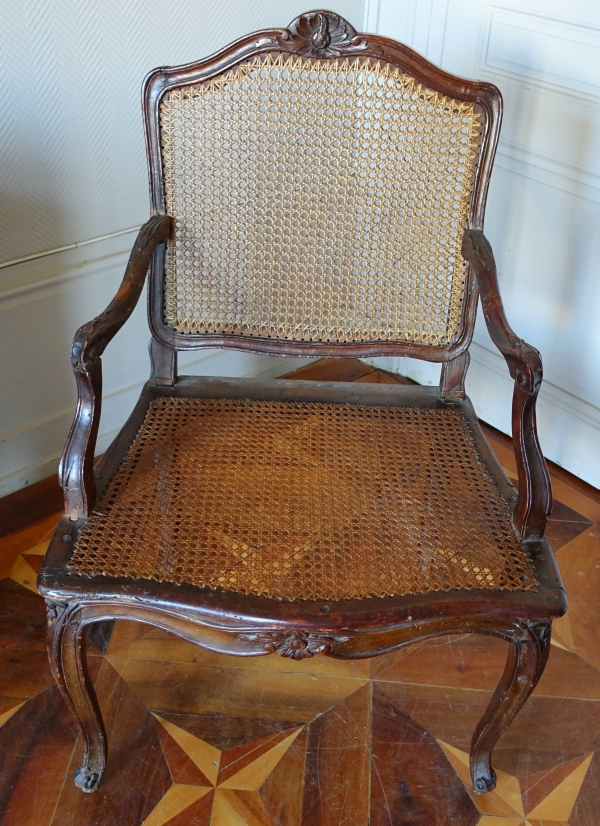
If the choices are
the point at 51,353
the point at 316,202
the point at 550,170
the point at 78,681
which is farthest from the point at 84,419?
the point at 550,170

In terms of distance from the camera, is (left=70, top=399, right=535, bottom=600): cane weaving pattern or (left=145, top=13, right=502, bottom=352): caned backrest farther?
(left=145, top=13, right=502, bottom=352): caned backrest

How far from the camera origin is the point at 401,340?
4.63ft

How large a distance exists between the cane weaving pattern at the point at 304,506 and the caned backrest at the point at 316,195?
0.52 ft

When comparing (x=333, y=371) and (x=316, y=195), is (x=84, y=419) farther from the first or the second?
(x=333, y=371)

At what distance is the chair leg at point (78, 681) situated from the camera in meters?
1.07

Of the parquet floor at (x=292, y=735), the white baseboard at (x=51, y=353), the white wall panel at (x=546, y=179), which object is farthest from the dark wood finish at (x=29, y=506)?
the white wall panel at (x=546, y=179)

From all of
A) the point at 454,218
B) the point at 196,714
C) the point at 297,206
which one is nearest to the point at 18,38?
the point at 297,206

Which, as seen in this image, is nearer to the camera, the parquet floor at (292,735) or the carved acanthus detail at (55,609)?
the carved acanthus detail at (55,609)

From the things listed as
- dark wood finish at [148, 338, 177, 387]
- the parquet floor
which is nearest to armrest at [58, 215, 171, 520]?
dark wood finish at [148, 338, 177, 387]

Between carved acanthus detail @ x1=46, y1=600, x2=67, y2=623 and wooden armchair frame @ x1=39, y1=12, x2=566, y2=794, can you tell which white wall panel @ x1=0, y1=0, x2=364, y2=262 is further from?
carved acanthus detail @ x1=46, y1=600, x2=67, y2=623

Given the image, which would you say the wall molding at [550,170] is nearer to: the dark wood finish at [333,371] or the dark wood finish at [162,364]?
the dark wood finish at [333,371]

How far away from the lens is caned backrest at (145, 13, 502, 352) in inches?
50.7

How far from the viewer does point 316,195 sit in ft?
4.46

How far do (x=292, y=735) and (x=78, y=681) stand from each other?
0.43 meters
